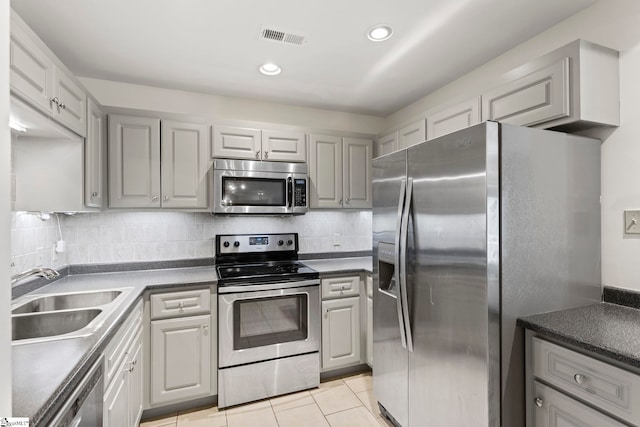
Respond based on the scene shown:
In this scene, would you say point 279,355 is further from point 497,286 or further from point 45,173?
point 45,173

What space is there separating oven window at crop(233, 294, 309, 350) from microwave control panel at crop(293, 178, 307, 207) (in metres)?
0.79

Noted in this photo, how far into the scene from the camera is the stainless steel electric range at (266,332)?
232 cm

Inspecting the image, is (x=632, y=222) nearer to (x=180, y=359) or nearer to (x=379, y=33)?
(x=379, y=33)

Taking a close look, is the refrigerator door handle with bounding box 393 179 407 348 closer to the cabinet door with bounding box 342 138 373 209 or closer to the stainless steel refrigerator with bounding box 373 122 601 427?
the stainless steel refrigerator with bounding box 373 122 601 427

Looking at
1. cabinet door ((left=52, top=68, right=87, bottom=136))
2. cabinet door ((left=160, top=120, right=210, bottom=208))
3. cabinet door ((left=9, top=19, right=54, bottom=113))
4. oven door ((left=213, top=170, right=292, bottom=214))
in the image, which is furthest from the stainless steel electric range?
cabinet door ((left=9, top=19, right=54, bottom=113))

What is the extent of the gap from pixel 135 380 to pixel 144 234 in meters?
1.18

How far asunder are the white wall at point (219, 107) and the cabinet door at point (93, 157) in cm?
32

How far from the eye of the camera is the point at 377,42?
2049 millimetres

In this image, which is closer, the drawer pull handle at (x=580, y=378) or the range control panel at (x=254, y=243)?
the drawer pull handle at (x=580, y=378)

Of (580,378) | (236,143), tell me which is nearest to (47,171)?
(236,143)

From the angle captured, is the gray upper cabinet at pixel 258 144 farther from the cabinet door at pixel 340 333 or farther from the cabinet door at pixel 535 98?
the cabinet door at pixel 535 98

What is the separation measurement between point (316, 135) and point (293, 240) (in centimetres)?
101

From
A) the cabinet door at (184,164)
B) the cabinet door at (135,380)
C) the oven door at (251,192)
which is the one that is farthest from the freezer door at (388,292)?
the cabinet door at (135,380)

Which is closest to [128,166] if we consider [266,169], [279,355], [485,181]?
[266,169]
